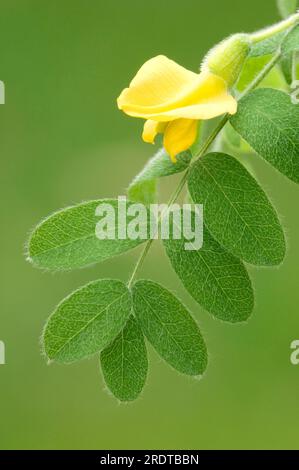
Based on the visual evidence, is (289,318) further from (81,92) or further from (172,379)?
(81,92)

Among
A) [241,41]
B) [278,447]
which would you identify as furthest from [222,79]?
[278,447]

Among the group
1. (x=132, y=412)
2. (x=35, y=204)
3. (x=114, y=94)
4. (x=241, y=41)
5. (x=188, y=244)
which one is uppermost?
(x=114, y=94)

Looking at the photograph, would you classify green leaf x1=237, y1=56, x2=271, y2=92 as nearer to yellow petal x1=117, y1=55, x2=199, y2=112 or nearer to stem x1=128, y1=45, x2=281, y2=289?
stem x1=128, y1=45, x2=281, y2=289

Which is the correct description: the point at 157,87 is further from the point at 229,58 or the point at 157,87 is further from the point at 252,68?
the point at 252,68

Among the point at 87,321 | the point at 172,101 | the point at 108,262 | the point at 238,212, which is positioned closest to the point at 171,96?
the point at 172,101

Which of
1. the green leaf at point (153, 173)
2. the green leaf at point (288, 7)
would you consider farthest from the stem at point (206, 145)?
the green leaf at point (288, 7)

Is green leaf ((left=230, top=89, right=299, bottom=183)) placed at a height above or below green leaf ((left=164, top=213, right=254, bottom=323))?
above

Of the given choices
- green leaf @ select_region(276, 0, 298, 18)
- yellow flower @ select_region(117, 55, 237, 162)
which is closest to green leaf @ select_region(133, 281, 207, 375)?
yellow flower @ select_region(117, 55, 237, 162)
